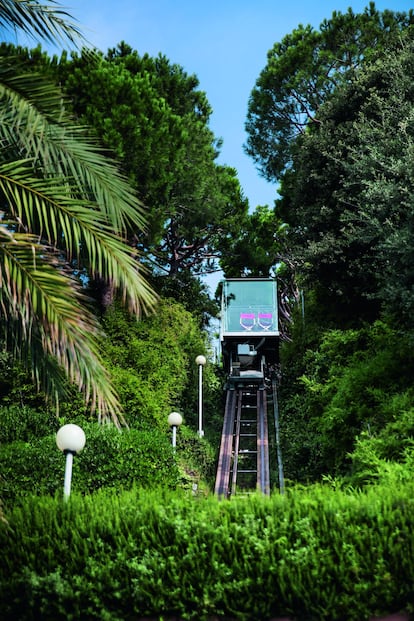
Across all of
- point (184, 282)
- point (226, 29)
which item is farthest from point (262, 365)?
point (226, 29)

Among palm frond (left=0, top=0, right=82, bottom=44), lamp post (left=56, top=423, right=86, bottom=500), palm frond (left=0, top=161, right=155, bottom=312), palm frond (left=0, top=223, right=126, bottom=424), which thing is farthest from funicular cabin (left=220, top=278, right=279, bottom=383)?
palm frond (left=0, top=223, right=126, bottom=424)

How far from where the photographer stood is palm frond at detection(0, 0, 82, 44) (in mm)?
6168

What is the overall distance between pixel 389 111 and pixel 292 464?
855 cm

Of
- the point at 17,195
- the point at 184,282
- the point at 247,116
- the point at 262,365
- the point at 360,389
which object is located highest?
the point at 247,116

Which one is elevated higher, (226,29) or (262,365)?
(226,29)

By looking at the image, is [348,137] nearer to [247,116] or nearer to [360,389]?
[360,389]

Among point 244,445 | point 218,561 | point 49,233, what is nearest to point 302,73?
point 244,445

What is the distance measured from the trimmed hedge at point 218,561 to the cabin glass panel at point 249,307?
1264cm

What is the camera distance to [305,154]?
1756 centimetres

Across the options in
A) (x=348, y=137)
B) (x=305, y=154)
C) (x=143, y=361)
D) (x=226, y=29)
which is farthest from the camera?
(x=305, y=154)

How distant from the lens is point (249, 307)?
1891 centimetres

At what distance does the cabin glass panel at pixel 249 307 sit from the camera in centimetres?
1847

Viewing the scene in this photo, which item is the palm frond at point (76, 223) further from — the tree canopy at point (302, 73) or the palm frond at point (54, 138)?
the tree canopy at point (302, 73)

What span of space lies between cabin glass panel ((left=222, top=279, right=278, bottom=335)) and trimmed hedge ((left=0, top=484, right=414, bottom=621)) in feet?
41.5
